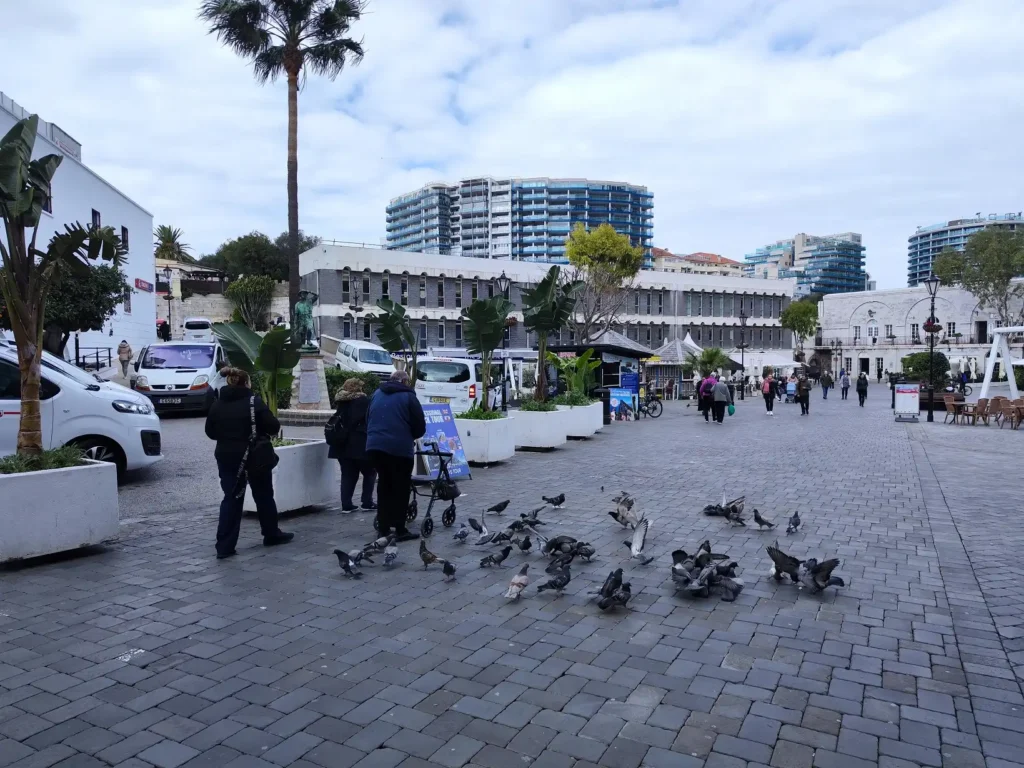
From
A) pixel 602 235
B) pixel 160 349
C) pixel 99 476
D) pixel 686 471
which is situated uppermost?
pixel 602 235

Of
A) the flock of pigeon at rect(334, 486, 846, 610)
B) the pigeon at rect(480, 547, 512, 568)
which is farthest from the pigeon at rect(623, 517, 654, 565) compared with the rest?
the pigeon at rect(480, 547, 512, 568)

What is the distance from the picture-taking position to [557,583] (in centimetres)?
541

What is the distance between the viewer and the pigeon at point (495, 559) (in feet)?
19.9

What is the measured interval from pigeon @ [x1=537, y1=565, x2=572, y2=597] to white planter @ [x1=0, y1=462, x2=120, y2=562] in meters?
3.93

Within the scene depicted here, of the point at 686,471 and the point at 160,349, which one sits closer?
the point at 686,471

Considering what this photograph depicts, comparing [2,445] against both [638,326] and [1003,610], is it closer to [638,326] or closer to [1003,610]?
[1003,610]

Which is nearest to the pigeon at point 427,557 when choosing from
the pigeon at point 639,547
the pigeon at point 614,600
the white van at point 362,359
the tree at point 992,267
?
the pigeon at point 614,600

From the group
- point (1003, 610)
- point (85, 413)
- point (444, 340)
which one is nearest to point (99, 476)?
point (85, 413)

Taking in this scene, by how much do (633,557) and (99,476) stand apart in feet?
15.4

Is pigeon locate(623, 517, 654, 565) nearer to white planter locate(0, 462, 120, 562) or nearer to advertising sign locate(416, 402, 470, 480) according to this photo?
advertising sign locate(416, 402, 470, 480)

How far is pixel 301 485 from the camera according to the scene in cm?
822

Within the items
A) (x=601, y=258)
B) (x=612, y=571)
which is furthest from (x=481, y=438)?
(x=601, y=258)

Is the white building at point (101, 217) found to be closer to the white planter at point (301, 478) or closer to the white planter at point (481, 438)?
the white planter at point (481, 438)

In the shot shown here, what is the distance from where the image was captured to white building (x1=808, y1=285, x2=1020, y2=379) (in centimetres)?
7219
